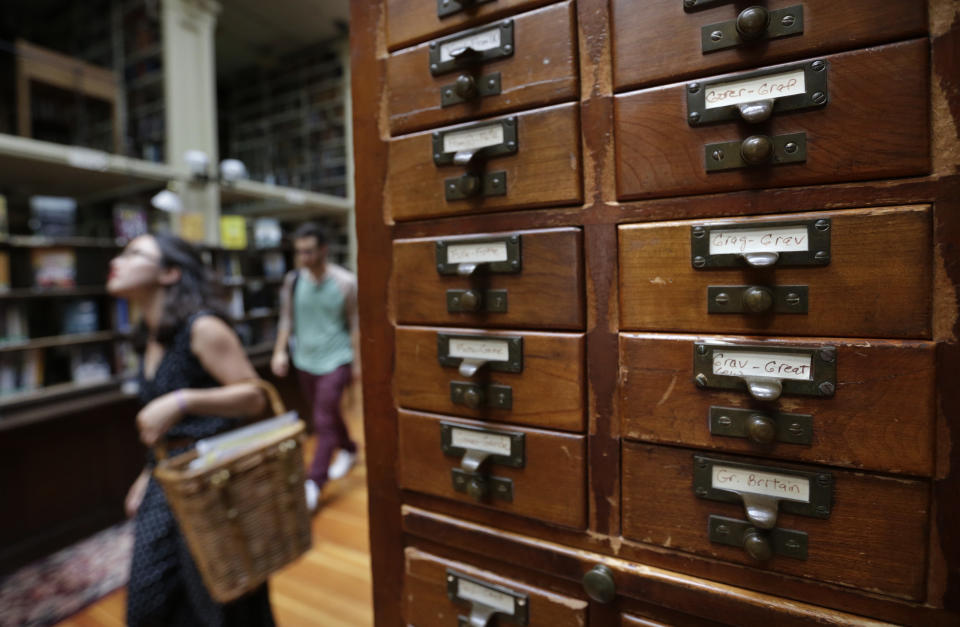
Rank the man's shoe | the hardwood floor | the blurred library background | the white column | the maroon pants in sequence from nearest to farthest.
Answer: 1. the hardwood floor
2. the blurred library background
3. the maroon pants
4. the man's shoe
5. the white column

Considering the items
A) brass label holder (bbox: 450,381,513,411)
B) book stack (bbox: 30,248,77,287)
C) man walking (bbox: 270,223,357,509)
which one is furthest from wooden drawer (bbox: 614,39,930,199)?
book stack (bbox: 30,248,77,287)

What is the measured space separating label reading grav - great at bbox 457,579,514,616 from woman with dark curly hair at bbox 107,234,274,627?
878 mm

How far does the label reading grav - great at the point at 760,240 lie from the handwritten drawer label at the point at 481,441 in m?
0.38

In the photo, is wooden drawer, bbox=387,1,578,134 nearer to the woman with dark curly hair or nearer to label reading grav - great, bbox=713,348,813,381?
label reading grav - great, bbox=713,348,813,381

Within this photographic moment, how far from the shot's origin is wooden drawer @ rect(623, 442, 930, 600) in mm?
501

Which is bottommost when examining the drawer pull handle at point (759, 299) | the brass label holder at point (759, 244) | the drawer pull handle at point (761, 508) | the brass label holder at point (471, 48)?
the drawer pull handle at point (761, 508)

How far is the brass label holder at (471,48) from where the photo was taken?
2.19ft

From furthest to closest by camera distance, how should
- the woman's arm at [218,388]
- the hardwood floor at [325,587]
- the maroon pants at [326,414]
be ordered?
1. the maroon pants at [326,414]
2. the hardwood floor at [325,587]
3. the woman's arm at [218,388]

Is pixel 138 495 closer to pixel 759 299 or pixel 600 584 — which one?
pixel 600 584

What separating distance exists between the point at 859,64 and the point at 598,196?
0.94ft

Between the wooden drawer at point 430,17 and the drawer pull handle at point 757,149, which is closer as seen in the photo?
the drawer pull handle at point 757,149

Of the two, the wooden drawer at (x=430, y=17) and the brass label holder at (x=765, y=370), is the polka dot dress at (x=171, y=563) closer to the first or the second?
the wooden drawer at (x=430, y=17)

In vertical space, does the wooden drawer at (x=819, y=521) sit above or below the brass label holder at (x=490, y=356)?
below

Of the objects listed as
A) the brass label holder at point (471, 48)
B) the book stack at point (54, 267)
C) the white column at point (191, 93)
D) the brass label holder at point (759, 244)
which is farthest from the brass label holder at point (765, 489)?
the white column at point (191, 93)
